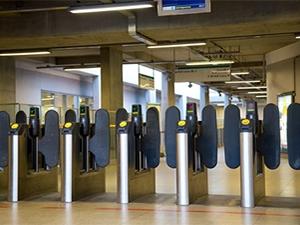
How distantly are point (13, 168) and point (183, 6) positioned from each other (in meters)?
3.23

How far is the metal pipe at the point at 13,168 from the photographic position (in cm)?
720

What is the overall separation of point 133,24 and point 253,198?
192 inches

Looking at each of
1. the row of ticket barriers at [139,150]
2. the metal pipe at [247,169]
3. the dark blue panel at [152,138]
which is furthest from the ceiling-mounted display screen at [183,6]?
the metal pipe at [247,169]

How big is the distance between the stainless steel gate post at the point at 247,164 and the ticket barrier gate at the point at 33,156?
2.78 meters

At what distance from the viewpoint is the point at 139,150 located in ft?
25.0

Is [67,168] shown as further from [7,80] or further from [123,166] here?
[7,80]

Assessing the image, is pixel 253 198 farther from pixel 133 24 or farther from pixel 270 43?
pixel 270 43

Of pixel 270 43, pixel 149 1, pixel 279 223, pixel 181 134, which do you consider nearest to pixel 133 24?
pixel 149 1

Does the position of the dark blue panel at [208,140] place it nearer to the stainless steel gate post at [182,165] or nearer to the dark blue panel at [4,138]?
the stainless steel gate post at [182,165]

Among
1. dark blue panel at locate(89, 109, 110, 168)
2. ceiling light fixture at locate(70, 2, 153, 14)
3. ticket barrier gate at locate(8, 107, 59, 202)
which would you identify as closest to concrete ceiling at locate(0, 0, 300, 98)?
ceiling light fixture at locate(70, 2, 153, 14)

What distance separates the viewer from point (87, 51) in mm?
15945

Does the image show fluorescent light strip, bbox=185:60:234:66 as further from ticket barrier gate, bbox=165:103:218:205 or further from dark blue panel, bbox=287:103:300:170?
dark blue panel, bbox=287:103:300:170

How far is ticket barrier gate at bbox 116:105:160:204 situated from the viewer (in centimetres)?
687

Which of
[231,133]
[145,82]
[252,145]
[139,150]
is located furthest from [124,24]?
[145,82]
